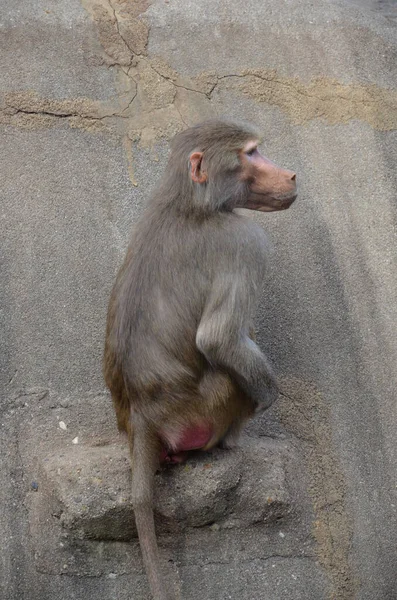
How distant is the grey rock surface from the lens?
409 centimetres

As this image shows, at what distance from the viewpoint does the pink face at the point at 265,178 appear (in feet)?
13.5

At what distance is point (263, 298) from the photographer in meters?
4.95

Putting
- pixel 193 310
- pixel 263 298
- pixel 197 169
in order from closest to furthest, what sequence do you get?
pixel 193 310
pixel 197 169
pixel 263 298

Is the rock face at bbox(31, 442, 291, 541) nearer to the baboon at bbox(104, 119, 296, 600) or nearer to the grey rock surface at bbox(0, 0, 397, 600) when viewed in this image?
the grey rock surface at bbox(0, 0, 397, 600)

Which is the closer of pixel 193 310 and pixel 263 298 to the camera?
pixel 193 310

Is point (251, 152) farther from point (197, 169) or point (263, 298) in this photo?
point (263, 298)

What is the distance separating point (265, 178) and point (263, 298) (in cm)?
99

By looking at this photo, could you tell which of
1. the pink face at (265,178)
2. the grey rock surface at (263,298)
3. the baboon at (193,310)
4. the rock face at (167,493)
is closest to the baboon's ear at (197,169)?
the baboon at (193,310)

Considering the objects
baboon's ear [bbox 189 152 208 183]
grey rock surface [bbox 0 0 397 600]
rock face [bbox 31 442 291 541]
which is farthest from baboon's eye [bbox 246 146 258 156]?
rock face [bbox 31 442 291 541]

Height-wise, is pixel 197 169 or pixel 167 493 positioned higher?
pixel 197 169

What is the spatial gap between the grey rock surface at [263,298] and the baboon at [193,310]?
0.78 ft

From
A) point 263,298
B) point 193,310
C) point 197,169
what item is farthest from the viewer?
point 263,298

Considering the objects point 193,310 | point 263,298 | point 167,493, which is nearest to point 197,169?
point 193,310

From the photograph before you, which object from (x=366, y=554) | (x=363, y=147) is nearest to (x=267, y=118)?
(x=363, y=147)
